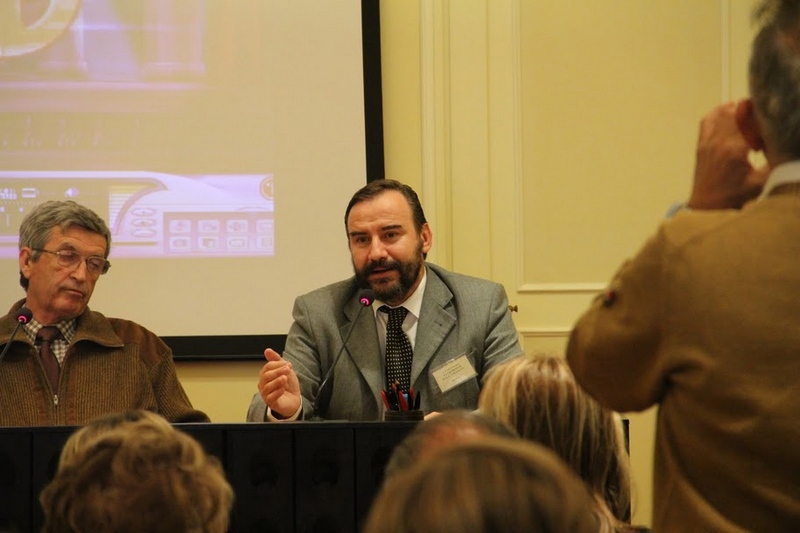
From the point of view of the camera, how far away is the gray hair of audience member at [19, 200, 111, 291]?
10.4 feet

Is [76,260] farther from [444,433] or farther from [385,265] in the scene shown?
[444,433]

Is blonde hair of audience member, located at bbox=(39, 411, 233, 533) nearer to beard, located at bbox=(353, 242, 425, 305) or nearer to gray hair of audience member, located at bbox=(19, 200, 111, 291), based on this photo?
beard, located at bbox=(353, 242, 425, 305)

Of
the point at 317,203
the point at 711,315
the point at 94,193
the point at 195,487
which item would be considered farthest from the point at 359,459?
the point at 94,193

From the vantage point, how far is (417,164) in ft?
13.5

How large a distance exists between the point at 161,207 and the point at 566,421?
2.77 meters

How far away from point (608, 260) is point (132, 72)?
2054mm

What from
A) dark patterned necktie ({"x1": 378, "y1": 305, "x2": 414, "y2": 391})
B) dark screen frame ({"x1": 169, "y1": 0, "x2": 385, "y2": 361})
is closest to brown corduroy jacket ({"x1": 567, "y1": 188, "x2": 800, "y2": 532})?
dark patterned necktie ({"x1": 378, "y1": 305, "x2": 414, "y2": 391})

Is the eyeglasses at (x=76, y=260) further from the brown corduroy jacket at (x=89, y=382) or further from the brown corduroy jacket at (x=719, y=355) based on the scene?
the brown corduroy jacket at (x=719, y=355)

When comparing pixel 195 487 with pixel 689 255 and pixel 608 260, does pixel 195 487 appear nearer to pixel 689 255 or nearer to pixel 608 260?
pixel 689 255

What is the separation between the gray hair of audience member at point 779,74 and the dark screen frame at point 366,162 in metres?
2.79

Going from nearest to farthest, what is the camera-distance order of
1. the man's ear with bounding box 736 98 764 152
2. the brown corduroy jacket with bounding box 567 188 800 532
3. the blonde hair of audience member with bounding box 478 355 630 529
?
1. the brown corduroy jacket with bounding box 567 188 800 532
2. the man's ear with bounding box 736 98 764 152
3. the blonde hair of audience member with bounding box 478 355 630 529

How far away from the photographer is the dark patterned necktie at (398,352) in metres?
2.99

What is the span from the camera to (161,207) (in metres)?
4.06

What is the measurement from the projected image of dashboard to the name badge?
1400 millimetres
